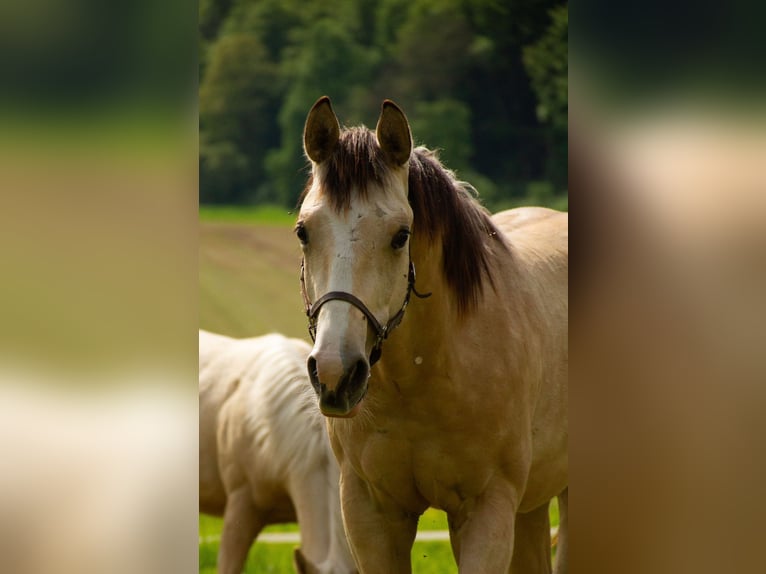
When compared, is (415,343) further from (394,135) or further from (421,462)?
(394,135)

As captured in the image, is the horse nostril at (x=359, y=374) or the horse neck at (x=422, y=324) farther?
the horse neck at (x=422, y=324)

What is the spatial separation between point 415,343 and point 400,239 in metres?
0.47

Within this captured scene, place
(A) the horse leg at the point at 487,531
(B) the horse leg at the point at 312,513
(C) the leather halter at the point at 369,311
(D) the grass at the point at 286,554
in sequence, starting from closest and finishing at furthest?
(C) the leather halter at the point at 369,311, (A) the horse leg at the point at 487,531, (B) the horse leg at the point at 312,513, (D) the grass at the point at 286,554

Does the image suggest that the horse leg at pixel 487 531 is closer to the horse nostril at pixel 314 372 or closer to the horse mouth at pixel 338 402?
the horse mouth at pixel 338 402

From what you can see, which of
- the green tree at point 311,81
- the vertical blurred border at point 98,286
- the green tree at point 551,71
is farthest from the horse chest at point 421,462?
the green tree at point 311,81

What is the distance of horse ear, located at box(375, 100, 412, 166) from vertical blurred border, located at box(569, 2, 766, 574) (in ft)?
5.20

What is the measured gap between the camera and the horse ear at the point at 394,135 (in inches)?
109

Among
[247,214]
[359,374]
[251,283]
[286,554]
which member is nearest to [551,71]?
[251,283]

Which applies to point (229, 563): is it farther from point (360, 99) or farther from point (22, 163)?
point (360, 99)

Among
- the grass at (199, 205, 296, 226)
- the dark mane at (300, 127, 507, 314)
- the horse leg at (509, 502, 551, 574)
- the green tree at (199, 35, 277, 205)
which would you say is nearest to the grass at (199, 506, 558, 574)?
the horse leg at (509, 502, 551, 574)

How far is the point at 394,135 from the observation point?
280 centimetres

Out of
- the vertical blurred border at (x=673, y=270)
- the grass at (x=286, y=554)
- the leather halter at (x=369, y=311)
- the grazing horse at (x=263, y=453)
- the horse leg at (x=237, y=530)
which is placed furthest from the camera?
the horse leg at (x=237, y=530)

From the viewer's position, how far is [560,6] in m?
10.6

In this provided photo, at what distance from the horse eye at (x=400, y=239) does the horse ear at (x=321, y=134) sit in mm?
315
